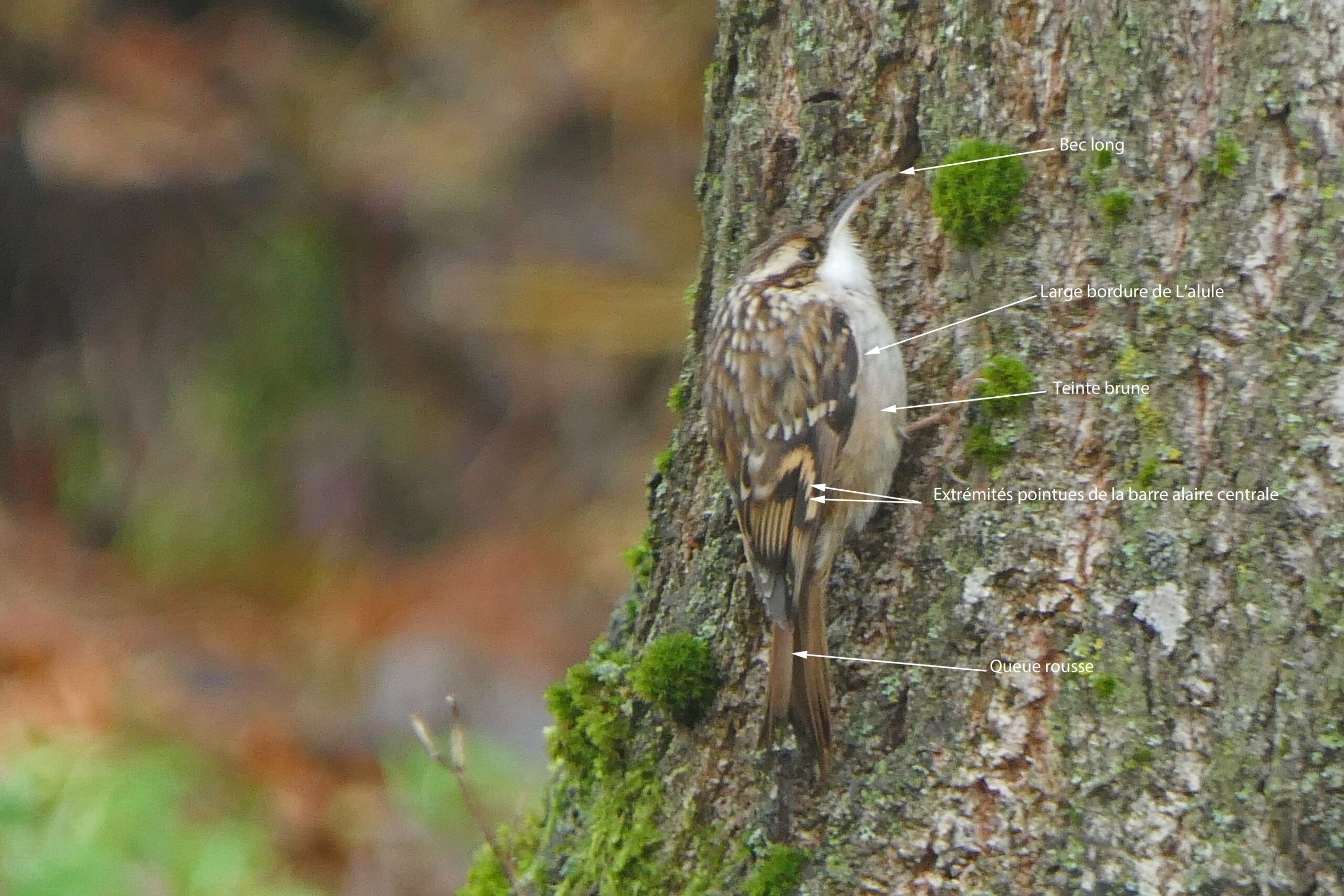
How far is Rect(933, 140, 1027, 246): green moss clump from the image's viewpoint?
7.32 ft

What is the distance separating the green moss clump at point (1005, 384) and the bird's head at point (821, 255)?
29 centimetres

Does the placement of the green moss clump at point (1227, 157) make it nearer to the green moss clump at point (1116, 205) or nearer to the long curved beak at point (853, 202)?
the green moss clump at point (1116, 205)

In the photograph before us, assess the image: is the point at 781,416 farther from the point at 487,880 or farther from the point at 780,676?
the point at 487,880

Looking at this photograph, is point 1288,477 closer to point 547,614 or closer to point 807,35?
point 807,35

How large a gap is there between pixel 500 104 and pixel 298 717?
10.3ft

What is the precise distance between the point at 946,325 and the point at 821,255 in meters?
0.27

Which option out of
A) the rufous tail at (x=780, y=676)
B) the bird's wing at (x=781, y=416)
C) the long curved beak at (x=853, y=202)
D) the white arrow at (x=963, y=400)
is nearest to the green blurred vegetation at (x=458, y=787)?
the bird's wing at (x=781, y=416)

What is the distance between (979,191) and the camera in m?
2.25

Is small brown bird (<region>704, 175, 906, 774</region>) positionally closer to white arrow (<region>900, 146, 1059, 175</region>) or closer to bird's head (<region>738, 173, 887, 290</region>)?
bird's head (<region>738, 173, 887, 290</region>)

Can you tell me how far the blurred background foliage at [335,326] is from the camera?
7211 mm

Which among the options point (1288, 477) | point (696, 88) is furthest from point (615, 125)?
point (1288, 477)

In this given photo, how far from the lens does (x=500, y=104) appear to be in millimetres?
7512

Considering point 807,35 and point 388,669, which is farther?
point 388,669

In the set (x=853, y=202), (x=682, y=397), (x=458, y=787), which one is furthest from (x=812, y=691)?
(x=458, y=787)
